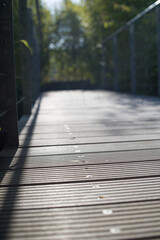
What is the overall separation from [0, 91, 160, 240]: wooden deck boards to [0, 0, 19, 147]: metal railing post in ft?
0.51

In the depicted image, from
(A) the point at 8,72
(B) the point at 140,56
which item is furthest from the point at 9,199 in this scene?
(B) the point at 140,56

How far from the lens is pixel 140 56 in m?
7.68

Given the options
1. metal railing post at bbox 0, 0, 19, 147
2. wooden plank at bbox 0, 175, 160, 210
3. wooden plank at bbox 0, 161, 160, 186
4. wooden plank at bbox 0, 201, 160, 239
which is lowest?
wooden plank at bbox 0, 201, 160, 239

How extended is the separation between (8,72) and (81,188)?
963 mm

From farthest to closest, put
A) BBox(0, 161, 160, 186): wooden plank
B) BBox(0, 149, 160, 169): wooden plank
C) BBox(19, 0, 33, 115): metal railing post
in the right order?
BBox(19, 0, 33, 115): metal railing post < BBox(0, 149, 160, 169): wooden plank < BBox(0, 161, 160, 186): wooden plank

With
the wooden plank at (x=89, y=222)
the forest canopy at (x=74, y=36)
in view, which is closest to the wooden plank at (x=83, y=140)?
the wooden plank at (x=89, y=222)

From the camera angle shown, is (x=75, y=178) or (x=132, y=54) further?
(x=132, y=54)

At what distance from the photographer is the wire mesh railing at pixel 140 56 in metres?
6.39

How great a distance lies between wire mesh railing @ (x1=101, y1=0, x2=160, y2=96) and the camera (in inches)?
251

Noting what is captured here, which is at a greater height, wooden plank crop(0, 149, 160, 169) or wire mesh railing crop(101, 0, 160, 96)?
wire mesh railing crop(101, 0, 160, 96)

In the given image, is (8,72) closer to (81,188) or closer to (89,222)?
(81,188)

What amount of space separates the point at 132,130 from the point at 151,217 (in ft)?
5.00

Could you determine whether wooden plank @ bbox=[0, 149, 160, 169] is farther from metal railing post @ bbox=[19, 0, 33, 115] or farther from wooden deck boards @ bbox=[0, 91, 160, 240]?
metal railing post @ bbox=[19, 0, 33, 115]

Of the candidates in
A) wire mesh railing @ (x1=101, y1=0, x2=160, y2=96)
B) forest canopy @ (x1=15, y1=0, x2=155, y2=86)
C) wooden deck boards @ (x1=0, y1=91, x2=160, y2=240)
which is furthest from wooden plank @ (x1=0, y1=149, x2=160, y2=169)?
forest canopy @ (x1=15, y1=0, x2=155, y2=86)
